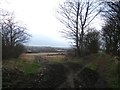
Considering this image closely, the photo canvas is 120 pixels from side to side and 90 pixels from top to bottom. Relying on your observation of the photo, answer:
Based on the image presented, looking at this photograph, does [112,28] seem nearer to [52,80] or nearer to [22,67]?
[22,67]

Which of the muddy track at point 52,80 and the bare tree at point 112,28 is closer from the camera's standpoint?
the muddy track at point 52,80

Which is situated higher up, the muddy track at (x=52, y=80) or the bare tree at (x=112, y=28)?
the bare tree at (x=112, y=28)

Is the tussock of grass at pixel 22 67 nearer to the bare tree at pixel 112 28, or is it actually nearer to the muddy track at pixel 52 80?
the muddy track at pixel 52 80

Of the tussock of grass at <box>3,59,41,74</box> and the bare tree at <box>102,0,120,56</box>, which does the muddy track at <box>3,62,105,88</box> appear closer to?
the tussock of grass at <box>3,59,41,74</box>

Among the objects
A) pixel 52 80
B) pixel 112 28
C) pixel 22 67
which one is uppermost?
pixel 112 28

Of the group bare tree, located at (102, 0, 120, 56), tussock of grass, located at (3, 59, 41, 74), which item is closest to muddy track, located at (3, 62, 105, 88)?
tussock of grass, located at (3, 59, 41, 74)

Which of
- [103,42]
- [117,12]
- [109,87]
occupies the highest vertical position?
[117,12]

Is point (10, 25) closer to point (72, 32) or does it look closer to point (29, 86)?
point (72, 32)

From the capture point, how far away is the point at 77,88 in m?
15.9

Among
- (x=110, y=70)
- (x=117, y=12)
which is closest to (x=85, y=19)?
(x=117, y=12)

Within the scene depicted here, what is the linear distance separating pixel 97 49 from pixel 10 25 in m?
14.7

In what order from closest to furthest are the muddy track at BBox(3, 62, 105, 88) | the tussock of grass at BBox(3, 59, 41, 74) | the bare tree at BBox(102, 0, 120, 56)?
the muddy track at BBox(3, 62, 105, 88), the tussock of grass at BBox(3, 59, 41, 74), the bare tree at BBox(102, 0, 120, 56)

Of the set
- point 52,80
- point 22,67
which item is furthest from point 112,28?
point 52,80

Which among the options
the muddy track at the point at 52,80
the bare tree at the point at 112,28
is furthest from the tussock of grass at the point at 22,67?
the bare tree at the point at 112,28
